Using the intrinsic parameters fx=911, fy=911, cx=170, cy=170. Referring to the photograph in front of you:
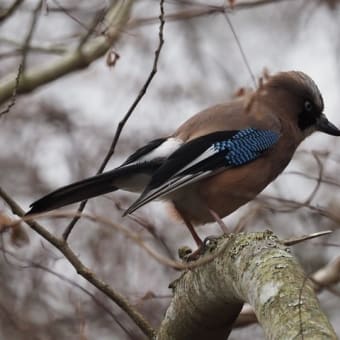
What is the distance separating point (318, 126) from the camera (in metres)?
5.61

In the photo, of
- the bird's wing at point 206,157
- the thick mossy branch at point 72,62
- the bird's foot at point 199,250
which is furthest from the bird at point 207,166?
the thick mossy branch at point 72,62

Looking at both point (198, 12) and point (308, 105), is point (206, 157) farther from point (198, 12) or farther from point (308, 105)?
point (198, 12)

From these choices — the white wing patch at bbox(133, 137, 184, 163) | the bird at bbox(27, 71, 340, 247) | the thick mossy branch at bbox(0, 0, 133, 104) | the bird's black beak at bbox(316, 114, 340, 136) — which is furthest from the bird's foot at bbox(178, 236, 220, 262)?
the bird's black beak at bbox(316, 114, 340, 136)

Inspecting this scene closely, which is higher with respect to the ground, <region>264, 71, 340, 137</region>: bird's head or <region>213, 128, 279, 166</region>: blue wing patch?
<region>264, 71, 340, 137</region>: bird's head

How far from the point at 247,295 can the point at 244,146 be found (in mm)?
2004

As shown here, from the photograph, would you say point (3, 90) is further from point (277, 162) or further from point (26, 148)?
point (26, 148)

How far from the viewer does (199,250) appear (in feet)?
13.5

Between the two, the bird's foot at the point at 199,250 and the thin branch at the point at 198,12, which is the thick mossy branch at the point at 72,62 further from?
the bird's foot at the point at 199,250

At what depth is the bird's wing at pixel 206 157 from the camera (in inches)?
180

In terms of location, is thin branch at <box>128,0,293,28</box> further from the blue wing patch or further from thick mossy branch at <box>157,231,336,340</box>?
thick mossy branch at <box>157,231,336,340</box>

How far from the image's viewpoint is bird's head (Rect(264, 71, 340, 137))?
5.51 meters

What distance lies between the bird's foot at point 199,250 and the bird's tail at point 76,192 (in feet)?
1.77

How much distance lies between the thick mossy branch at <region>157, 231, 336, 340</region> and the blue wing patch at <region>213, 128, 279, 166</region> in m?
1.07

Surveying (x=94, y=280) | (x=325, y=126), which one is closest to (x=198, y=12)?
(x=325, y=126)
